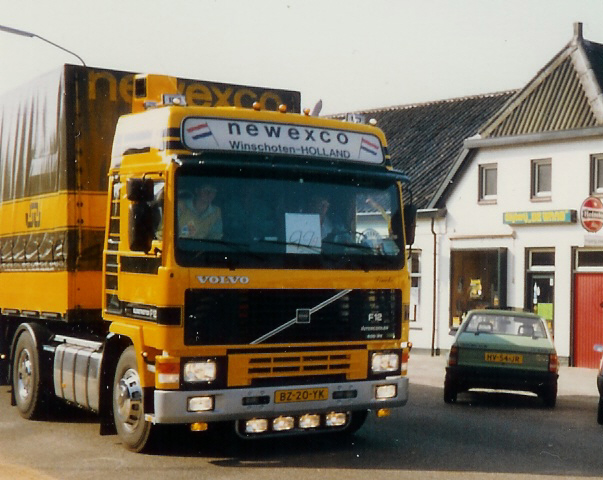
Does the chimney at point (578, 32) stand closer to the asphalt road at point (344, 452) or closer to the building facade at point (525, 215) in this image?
the building facade at point (525, 215)

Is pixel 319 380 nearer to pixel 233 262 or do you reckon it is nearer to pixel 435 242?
pixel 233 262

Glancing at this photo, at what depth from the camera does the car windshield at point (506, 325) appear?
1666 centimetres

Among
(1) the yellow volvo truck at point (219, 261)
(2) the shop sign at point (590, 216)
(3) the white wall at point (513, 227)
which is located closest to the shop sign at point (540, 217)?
(3) the white wall at point (513, 227)

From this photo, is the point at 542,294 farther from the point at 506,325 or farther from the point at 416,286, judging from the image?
the point at 506,325

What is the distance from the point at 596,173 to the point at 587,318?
3.64 meters

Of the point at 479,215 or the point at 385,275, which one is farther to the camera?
the point at 479,215

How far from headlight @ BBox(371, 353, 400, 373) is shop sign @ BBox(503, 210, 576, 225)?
17.0 meters

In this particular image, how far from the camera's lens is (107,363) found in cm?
1088

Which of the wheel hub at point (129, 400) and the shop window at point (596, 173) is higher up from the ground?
the shop window at point (596, 173)

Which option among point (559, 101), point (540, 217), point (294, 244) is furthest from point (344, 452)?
point (559, 101)

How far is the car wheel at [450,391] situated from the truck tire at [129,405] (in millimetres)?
6721

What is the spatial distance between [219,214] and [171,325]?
1.09 meters

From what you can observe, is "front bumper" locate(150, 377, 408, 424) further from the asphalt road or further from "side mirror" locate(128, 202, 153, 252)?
"side mirror" locate(128, 202, 153, 252)

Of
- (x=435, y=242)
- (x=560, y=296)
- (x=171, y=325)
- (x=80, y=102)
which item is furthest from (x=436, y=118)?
(x=171, y=325)
